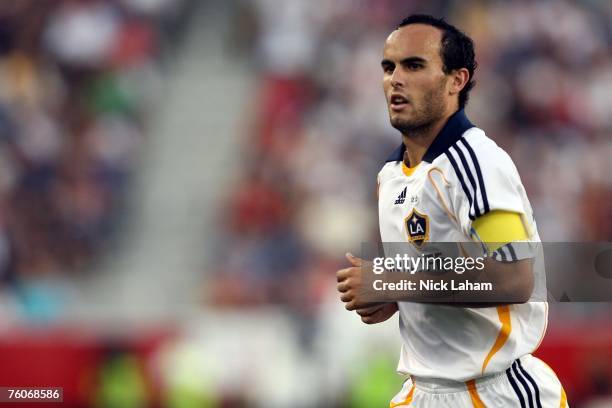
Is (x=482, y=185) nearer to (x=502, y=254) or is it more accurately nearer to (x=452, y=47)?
(x=502, y=254)

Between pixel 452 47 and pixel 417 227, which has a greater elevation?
pixel 452 47

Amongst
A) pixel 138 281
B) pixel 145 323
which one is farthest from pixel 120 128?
pixel 145 323

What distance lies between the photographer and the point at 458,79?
4492mm

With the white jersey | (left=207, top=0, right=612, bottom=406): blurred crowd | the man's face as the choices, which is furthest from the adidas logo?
(left=207, top=0, right=612, bottom=406): blurred crowd

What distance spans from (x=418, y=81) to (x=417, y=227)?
558mm

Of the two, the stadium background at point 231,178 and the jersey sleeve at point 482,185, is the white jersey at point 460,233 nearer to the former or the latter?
the jersey sleeve at point 482,185

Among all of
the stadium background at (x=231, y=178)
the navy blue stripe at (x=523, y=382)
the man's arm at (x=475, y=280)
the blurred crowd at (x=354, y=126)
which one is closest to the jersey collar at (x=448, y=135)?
the man's arm at (x=475, y=280)

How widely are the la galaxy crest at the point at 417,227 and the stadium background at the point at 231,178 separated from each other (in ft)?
16.6

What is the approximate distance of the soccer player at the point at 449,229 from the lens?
4.13 m

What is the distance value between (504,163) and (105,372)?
6.30 meters

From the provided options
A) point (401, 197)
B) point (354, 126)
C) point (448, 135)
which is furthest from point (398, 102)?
point (354, 126)

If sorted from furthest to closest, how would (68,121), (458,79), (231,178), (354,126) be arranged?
(231,178), (68,121), (354,126), (458,79)

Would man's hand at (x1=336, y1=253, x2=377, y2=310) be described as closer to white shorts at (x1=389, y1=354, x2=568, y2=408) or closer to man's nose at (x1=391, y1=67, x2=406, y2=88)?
white shorts at (x1=389, y1=354, x2=568, y2=408)

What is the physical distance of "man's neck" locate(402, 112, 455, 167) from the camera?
4461mm
